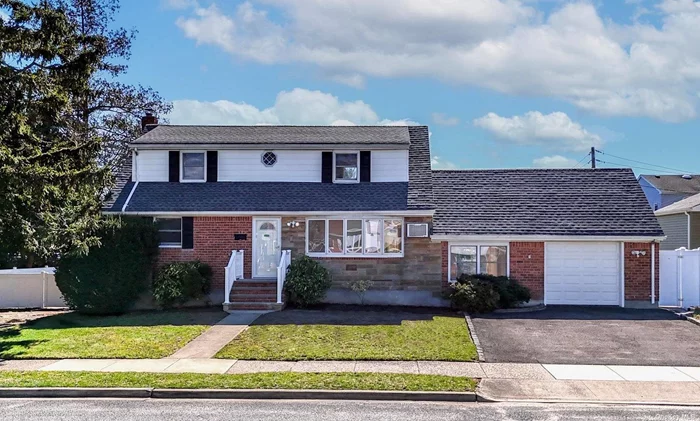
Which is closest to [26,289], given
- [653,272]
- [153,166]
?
[153,166]

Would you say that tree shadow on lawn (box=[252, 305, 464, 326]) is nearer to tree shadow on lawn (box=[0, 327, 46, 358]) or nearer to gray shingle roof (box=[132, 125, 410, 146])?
tree shadow on lawn (box=[0, 327, 46, 358])

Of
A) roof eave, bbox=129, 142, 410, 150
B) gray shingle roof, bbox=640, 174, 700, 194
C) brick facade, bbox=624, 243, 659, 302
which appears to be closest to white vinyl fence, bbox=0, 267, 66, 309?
roof eave, bbox=129, 142, 410, 150

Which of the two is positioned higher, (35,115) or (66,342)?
(35,115)

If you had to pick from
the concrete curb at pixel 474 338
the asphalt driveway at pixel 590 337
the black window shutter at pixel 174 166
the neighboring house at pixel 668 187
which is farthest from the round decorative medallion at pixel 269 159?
the neighboring house at pixel 668 187

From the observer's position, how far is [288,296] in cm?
1828

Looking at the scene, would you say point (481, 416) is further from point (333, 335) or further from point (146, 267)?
point (146, 267)

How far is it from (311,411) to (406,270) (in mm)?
10603

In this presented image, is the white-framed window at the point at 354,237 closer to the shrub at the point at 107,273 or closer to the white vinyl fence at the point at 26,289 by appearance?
the shrub at the point at 107,273

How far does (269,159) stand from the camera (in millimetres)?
20625

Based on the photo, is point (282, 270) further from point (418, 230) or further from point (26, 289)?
point (26, 289)

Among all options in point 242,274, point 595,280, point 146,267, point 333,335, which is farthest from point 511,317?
point 146,267

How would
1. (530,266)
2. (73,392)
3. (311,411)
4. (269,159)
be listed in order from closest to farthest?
(311,411)
(73,392)
(530,266)
(269,159)

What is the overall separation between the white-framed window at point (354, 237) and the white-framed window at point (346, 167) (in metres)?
1.71

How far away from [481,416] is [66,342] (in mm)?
9572
